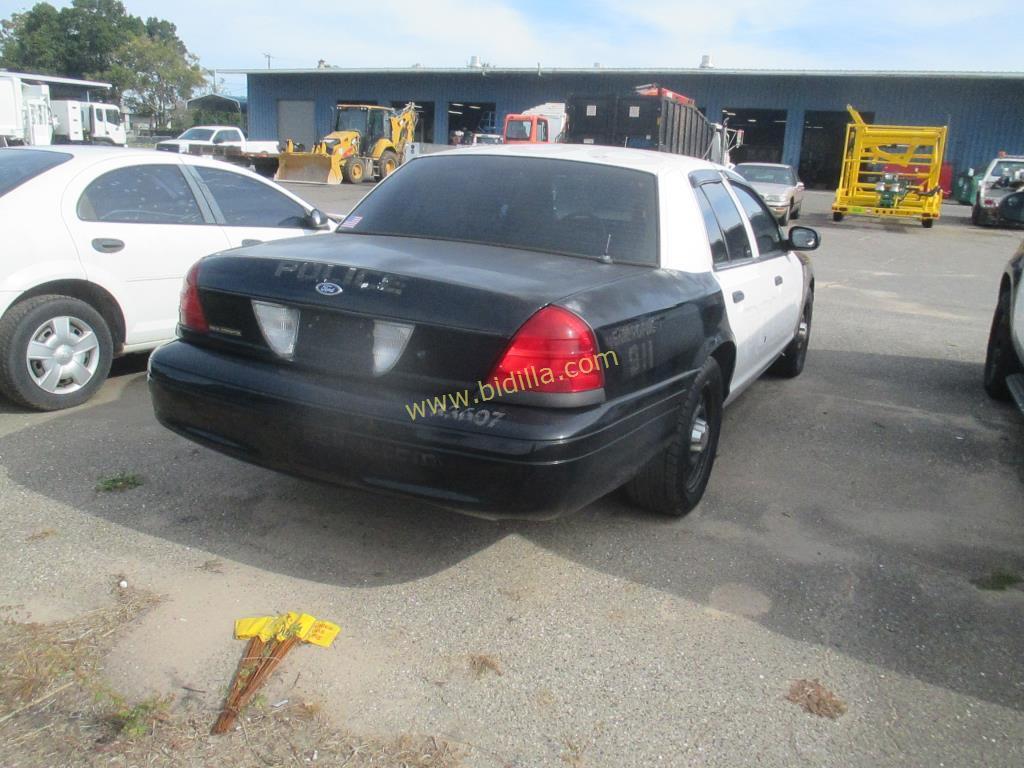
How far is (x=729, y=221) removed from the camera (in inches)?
180

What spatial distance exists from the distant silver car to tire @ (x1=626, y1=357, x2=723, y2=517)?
1734 centimetres

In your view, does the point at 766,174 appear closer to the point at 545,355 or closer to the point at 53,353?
the point at 53,353

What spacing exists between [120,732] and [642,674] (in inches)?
60.2

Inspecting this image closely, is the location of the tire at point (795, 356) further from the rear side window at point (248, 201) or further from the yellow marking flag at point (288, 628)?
the yellow marking flag at point (288, 628)

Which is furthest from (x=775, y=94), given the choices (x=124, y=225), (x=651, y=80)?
(x=124, y=225)

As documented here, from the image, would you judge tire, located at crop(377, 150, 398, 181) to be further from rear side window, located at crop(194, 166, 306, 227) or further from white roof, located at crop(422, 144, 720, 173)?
white roof, located at crop(422, 144, 720, 173)

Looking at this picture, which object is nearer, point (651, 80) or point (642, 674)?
point (642, 674)

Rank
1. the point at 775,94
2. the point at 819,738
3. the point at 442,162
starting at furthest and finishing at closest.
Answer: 1. the point at 775,94
2. the point at 442,162
3. the point at 819,738

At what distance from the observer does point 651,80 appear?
3962cm

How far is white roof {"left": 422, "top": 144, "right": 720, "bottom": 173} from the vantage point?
4074mm

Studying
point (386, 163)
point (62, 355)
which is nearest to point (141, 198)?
point (62, 355)

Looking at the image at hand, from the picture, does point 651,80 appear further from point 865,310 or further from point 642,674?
point 642,674

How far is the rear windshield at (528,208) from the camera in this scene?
3.74 m

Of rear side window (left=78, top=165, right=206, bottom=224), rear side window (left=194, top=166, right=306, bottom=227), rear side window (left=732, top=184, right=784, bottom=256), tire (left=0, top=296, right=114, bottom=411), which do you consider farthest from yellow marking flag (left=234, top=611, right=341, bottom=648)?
rear side window (left=194, top=166, right=306, bottom=227)
